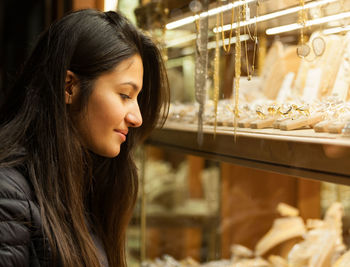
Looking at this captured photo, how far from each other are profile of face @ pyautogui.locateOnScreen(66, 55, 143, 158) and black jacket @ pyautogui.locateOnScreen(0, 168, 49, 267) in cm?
17

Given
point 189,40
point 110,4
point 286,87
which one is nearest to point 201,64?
point 189,40

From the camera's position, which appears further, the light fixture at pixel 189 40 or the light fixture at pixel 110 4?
the light fixture at pixel 110 4

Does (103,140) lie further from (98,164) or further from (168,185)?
(168,185)

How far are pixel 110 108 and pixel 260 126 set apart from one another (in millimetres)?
325

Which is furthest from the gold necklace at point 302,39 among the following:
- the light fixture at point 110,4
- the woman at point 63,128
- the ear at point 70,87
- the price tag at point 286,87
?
the light fixture at point 110,4

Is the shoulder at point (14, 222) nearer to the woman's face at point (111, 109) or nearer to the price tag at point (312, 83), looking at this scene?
the woman's face at point (111, 109)

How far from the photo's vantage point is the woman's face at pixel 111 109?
3.08 feet

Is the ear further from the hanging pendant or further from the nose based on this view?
the hanging pendant

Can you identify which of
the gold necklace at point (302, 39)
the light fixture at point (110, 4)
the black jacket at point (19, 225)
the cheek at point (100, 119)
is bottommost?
the black jacket at point (19, 225)

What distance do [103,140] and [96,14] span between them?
255mm

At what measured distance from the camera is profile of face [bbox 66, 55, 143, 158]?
0.94 metres

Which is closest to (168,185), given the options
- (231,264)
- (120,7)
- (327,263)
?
(231,264)

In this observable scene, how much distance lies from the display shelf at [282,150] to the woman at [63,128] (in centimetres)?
25

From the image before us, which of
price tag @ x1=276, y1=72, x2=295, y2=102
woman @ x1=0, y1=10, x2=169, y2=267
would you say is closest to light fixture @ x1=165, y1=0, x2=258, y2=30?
woman @ x1=0, y1=10, x2=169, y2=267
